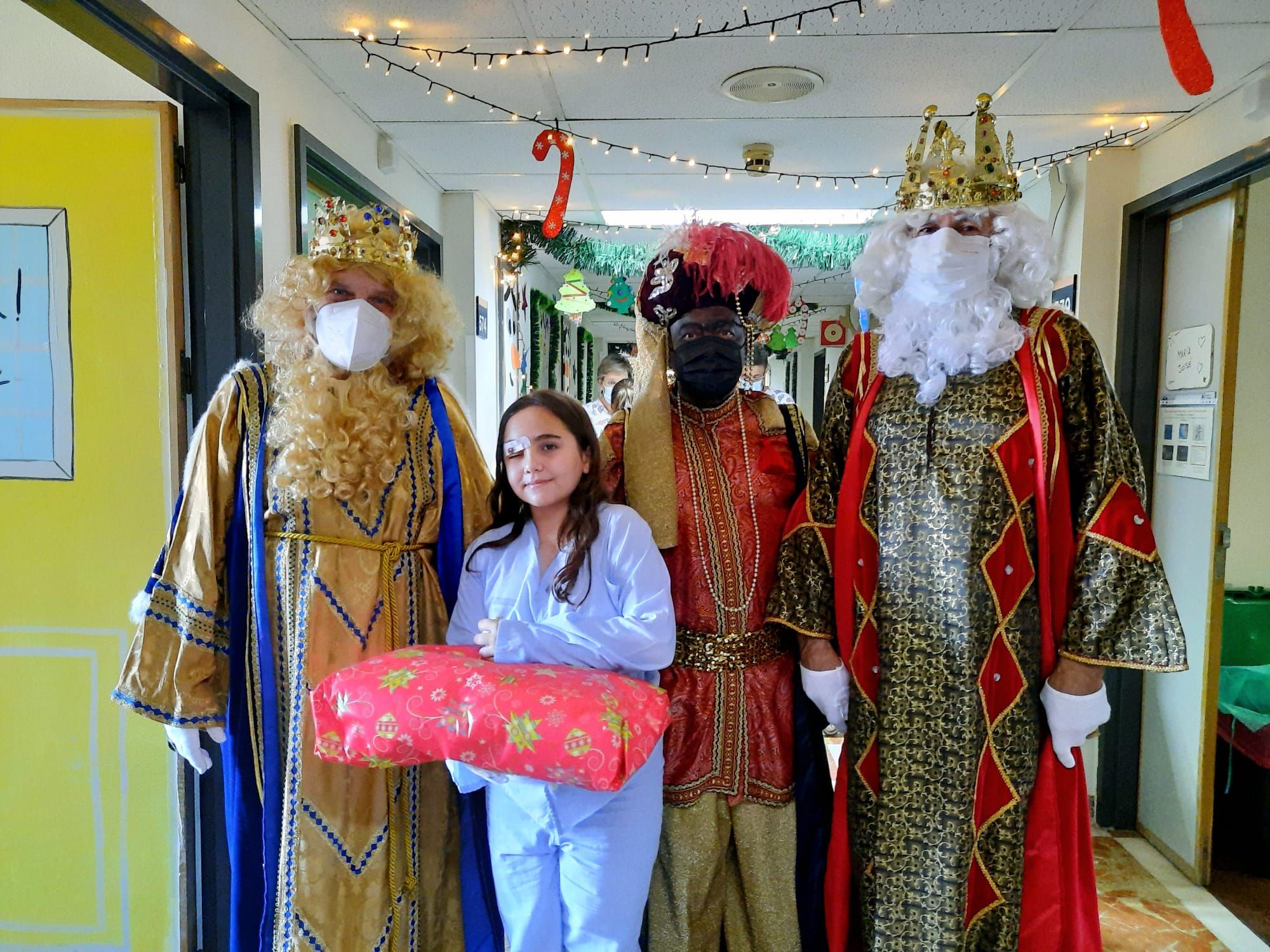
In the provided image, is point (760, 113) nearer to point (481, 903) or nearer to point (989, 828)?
point (989, 828)

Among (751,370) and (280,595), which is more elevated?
(751,370)

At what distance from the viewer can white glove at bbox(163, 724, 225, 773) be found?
173 centimetres

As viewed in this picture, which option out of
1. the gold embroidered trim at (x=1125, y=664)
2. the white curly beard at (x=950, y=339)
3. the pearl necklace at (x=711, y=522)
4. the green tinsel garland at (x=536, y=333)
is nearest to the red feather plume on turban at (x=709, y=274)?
the pearl necklace at (x=711, y=522)

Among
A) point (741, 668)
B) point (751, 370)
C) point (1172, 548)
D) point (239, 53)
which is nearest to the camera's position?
point (741, 668)

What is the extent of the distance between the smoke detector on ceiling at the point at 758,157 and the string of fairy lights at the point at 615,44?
3.23ft

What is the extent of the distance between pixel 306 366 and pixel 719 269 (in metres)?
0.87

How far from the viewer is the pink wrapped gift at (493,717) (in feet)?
4.44

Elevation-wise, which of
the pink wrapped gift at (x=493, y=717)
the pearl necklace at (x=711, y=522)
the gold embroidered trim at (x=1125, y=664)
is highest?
the pearl necklace at (x=711, y=522)

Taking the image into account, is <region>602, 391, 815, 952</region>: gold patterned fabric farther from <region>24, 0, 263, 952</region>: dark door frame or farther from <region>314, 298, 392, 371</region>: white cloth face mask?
<region>24, 0, 263, 952</region>: dark door frame

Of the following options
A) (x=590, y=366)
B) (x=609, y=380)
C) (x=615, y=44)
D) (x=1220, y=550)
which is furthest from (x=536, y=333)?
(x=1220, y=550)

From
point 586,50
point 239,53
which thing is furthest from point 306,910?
point 586,50

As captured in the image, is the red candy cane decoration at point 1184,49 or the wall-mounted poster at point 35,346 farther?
the wall-mounted poster at point 35,346

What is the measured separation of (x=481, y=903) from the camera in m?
1.85

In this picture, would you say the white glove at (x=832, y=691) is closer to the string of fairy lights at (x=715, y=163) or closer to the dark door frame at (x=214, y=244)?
the dark door frame at (x=214, y=244)
